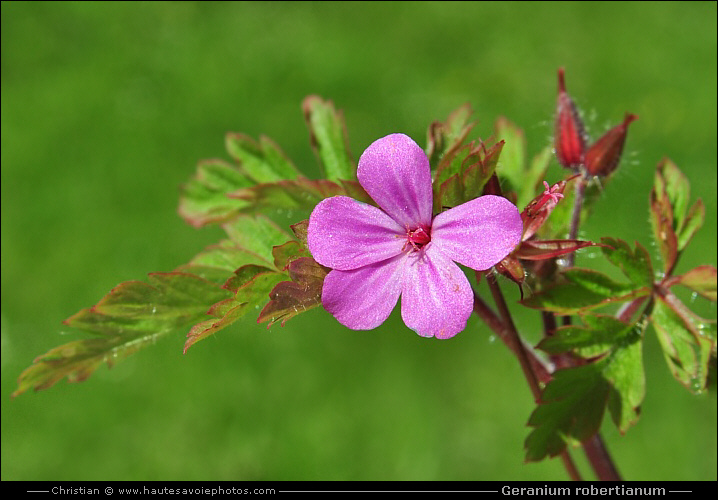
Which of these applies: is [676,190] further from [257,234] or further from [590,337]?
[257,234]

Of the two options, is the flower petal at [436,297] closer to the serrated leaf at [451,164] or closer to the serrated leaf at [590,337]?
the serrated leaf at [451,164]

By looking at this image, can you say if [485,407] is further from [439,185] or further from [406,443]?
[439,185]

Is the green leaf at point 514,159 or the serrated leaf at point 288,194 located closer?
the serrated leaf at point 288,194

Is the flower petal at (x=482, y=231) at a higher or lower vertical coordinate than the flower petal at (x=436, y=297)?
higher

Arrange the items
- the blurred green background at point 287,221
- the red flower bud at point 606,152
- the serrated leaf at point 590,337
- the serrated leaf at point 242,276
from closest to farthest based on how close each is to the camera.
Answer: the serrated leaf at point 242,276 → the serrated leaf at point 590,337 → the red flower bud at point 606,152 → the blurred green background at point 287,221

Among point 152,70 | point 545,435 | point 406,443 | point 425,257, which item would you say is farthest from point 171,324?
point 152,70

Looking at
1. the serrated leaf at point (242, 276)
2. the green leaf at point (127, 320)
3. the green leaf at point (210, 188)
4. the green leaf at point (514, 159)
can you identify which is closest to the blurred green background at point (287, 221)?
the green leaf at point (210, 188)

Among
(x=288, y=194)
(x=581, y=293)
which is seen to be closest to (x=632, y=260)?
(x=581, y=293)

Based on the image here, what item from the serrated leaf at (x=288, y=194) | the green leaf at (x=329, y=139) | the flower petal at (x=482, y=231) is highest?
the green leaf at (x=329, y=139)
